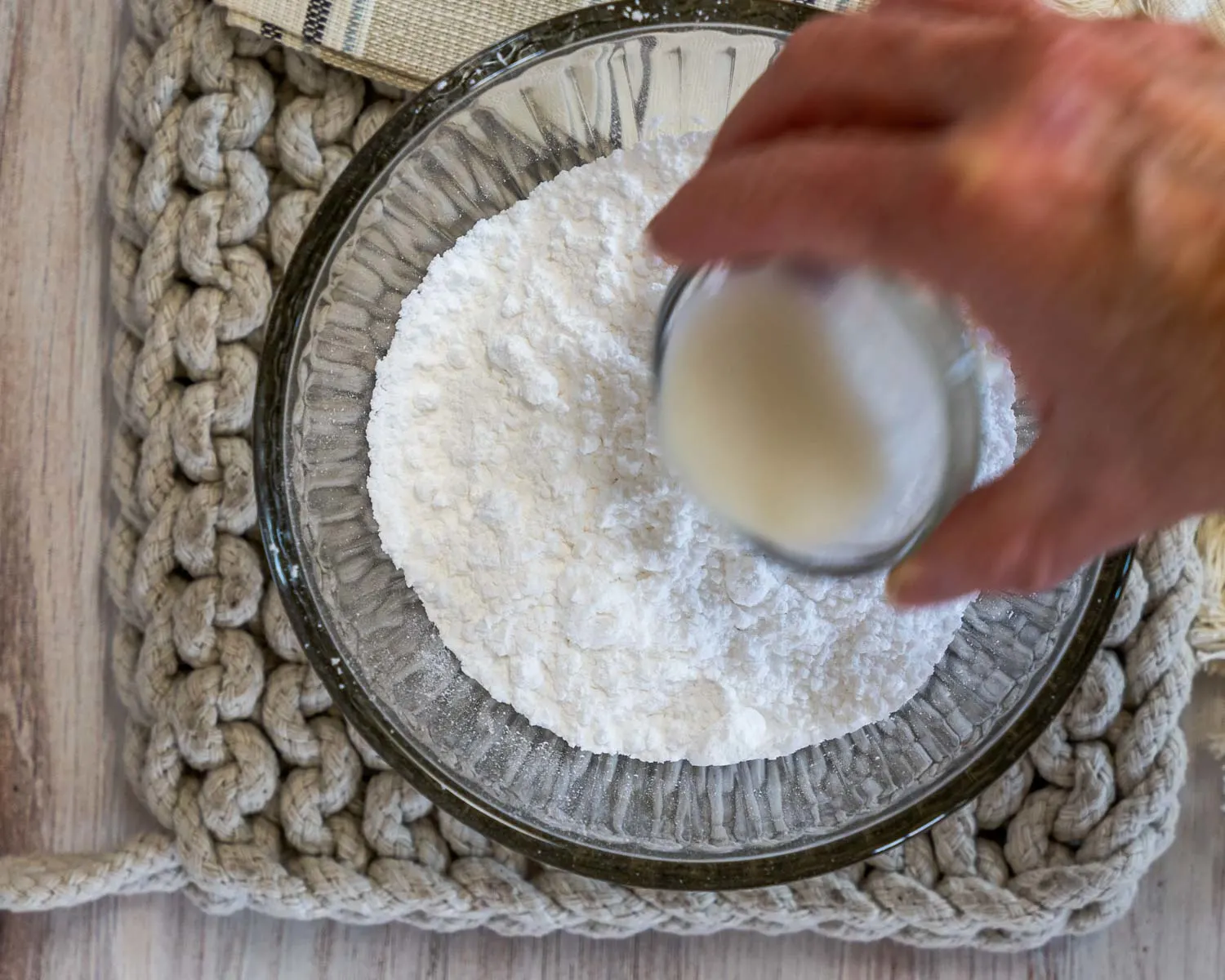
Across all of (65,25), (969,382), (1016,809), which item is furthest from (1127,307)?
(65,25)

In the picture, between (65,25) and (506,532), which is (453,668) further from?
(65,25)

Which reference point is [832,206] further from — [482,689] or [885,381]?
[482,689]

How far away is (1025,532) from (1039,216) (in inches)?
4.4

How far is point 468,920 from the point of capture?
0.69 metres

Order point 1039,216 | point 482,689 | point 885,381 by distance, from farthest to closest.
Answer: point 482,689, point 885,381, point 1039,216

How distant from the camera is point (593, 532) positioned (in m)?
0.59

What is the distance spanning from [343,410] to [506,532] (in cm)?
12

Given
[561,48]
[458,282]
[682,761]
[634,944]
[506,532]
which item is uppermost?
[561,48]

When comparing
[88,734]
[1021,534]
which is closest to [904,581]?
[1021,534]

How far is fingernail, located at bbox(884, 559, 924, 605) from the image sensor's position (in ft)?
1.38

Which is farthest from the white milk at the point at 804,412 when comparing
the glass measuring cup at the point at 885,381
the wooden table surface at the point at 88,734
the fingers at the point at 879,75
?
the wooden table surface at the point at 88,734

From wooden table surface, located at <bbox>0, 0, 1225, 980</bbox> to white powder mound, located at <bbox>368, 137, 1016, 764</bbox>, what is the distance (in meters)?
0.19

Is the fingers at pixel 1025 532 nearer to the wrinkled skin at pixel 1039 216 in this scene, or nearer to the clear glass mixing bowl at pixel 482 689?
the wrinkled skin at pixel 1039 216

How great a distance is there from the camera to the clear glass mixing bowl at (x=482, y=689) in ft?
1.97
